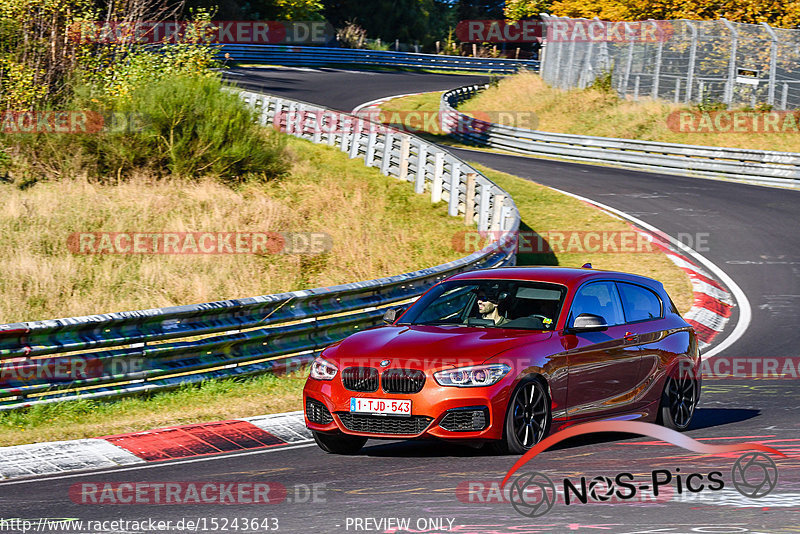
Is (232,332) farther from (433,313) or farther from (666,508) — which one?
(666,508)

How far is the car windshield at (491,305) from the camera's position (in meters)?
8.65

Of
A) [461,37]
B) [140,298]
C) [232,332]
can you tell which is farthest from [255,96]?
[461,37]

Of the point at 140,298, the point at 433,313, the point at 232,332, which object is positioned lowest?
the point at 140,298

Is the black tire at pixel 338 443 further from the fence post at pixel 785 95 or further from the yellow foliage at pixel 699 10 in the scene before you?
the yellow foliage at pixel 699 10

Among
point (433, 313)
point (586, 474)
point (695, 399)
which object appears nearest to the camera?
point (586, 474)

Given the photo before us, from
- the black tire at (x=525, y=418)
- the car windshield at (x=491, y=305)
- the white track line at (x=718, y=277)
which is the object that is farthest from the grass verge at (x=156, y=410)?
the white track line at (x=718, y=277)

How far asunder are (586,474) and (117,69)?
24.6 meters

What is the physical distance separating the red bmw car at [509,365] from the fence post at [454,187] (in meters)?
13.7

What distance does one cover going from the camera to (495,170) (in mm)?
30484

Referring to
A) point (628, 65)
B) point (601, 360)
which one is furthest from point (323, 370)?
point (628, 65)

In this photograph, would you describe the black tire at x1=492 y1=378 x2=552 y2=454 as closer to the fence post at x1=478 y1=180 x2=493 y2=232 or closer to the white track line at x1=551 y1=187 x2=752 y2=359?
the white track line at x1=551 y1=187 x2=752 y2=359

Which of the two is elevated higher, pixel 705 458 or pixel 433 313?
pixel 433 313

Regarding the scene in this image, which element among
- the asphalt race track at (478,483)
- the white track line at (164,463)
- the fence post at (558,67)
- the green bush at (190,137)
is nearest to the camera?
the asphalt race track at (478,483)

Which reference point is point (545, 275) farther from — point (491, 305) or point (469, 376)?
point (469, 376)
